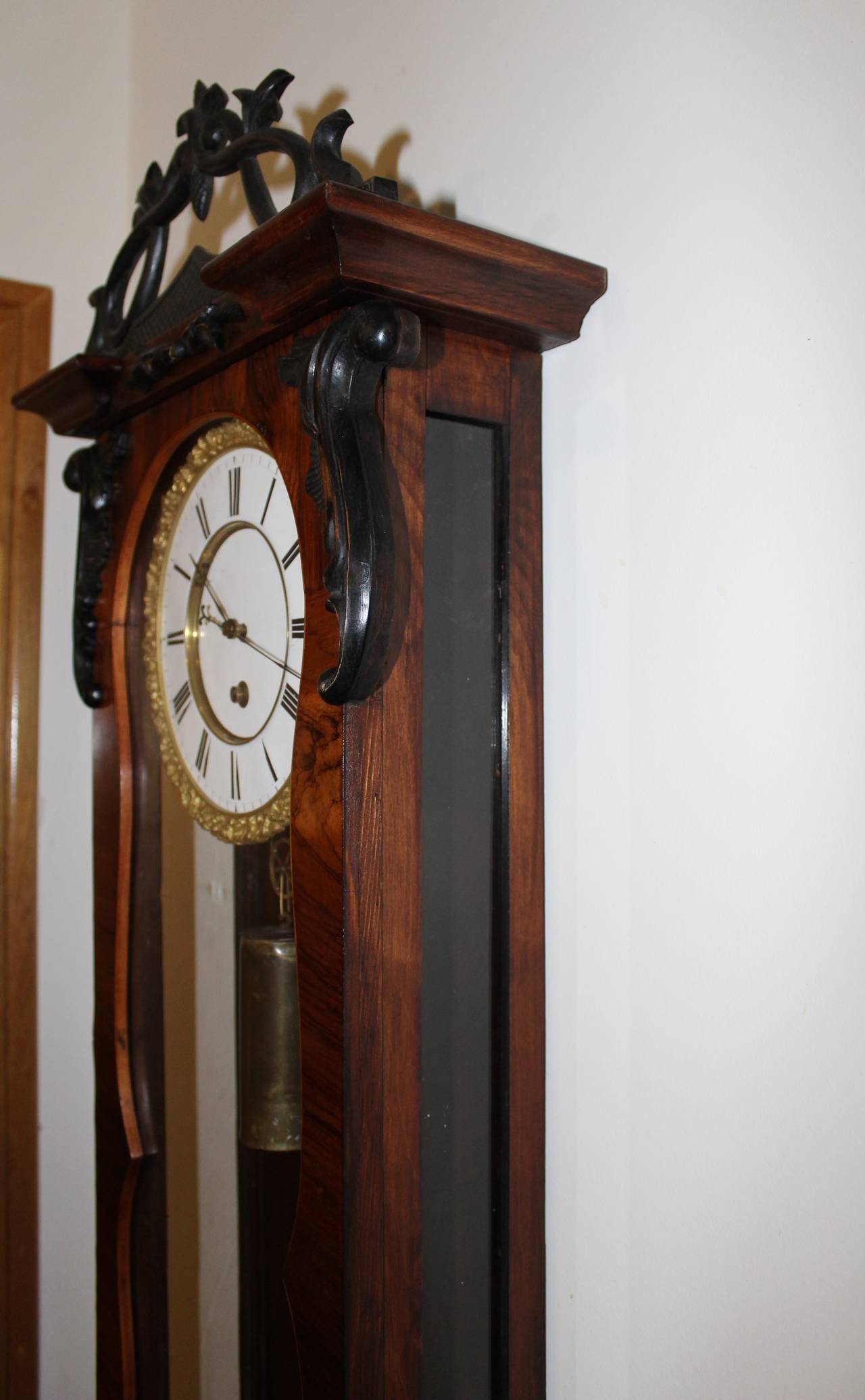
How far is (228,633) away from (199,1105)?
0.46m

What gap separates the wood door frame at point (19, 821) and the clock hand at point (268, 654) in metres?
0.66

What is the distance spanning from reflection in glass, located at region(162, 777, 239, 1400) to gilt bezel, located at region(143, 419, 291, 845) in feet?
0.11

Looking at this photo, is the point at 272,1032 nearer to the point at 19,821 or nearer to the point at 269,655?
the point at 269,655

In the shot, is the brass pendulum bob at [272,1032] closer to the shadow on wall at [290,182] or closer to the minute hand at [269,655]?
the minute hand at [269,655]

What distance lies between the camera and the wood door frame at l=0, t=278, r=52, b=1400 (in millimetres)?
1438

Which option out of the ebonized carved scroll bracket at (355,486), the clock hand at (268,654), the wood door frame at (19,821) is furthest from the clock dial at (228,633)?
the wood door frame at (19,821)

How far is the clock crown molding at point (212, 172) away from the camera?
2.62 ft

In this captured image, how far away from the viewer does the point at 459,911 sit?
0.82 meters

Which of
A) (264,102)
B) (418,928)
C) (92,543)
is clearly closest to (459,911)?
(418,928)

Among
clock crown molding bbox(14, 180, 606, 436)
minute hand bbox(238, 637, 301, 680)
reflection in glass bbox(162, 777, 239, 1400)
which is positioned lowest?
reflection in glass bbox(162, 777, 239, 1400)

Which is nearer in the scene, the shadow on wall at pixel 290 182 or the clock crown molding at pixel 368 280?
the clock crown molding at pixel 368 280

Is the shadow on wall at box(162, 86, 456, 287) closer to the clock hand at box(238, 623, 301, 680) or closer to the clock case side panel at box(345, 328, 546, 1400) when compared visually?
the clock case side panel at box(345, 328, 546, 1400)

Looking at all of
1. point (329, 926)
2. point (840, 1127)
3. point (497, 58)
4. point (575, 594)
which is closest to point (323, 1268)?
point (329, 926)

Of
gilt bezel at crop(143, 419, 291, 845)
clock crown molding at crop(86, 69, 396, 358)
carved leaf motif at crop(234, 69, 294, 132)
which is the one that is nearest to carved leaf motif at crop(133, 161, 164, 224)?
clock crown molding at crop(86, 69, 396, 358)
